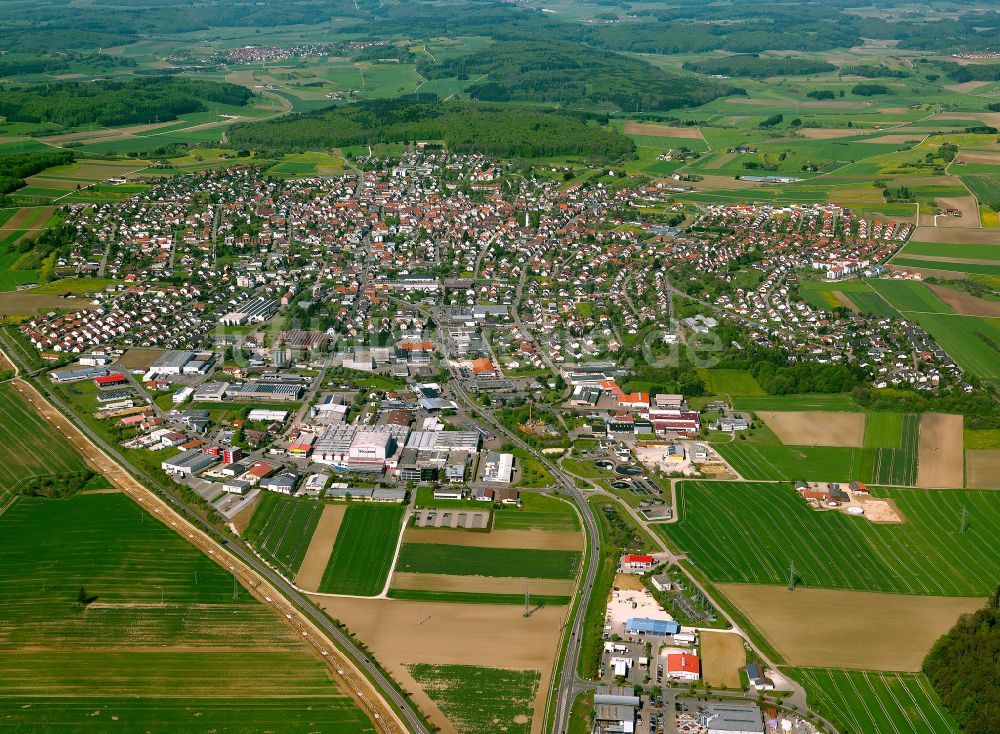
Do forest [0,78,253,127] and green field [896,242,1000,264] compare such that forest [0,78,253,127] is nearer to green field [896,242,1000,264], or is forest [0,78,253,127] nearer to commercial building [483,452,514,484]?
green field [896,242,1000,264]

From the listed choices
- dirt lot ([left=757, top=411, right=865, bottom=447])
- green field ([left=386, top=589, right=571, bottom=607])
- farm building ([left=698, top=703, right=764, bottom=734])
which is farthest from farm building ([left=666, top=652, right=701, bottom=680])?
dirt lot ([left=757, top=411, right=865, bottom=447])

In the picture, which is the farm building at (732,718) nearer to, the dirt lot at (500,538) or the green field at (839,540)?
the green field at (839,540)

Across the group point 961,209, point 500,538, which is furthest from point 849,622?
point 961,209

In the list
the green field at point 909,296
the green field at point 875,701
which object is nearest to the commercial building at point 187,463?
the green field at point 875,701

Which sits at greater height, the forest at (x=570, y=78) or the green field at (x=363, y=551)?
the forest at (x=570, y=78)

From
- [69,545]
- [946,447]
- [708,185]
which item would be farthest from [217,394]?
[708,185]

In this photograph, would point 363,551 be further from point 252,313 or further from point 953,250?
point 953,250
